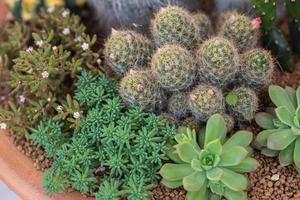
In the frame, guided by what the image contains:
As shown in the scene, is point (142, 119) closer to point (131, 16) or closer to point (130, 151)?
point (130, 151)

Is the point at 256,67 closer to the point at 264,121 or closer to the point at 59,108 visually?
the point at 264,121

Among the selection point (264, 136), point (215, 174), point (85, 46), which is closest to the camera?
point (215, 174)

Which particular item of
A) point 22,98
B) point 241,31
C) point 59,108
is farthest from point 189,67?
point 22,98

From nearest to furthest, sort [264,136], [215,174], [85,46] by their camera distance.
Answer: [215,174], [264,136], [85,46]

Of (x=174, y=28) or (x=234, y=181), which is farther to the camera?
(x=174, y=28)

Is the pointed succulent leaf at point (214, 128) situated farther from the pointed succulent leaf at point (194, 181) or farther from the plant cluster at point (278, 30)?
the plant cluster at point (278, 30)

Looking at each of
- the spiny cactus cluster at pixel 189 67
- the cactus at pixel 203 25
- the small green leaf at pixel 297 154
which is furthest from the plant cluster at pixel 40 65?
the small green leaf at pixel 297 154
